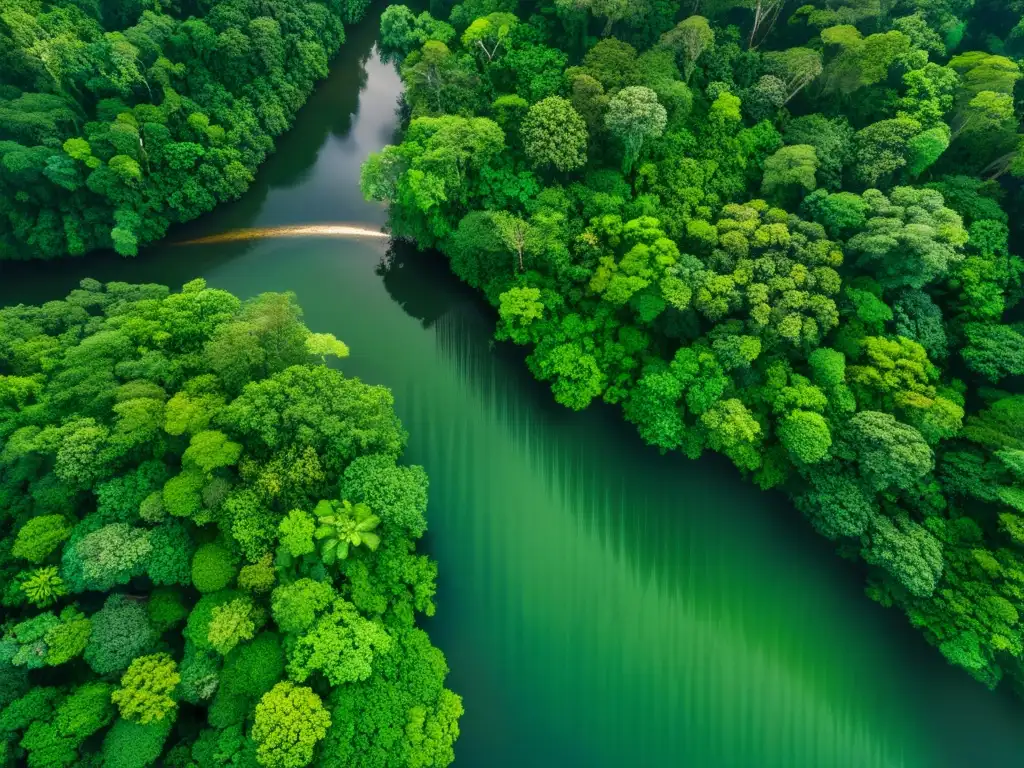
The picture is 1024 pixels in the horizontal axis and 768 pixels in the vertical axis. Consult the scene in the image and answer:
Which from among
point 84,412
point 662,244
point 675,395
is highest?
point 662,244

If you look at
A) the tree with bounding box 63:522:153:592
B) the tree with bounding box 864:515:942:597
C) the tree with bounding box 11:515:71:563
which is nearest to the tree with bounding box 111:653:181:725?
the tree with bounding box 63:522:153:592

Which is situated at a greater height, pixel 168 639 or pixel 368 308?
pixel 368 308

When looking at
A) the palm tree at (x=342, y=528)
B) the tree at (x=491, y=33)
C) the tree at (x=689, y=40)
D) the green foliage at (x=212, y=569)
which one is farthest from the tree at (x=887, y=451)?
the tree at (x=491, y=33)

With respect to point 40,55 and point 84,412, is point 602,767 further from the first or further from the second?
point 40,55

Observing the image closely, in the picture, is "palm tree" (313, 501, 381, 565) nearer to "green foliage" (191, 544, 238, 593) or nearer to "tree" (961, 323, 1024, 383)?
"green foliage" (191, 544, 238, 593)

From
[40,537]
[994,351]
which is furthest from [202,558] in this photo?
[994,351]

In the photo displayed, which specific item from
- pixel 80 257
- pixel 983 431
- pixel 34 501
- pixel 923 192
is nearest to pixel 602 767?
pixel 983 431
